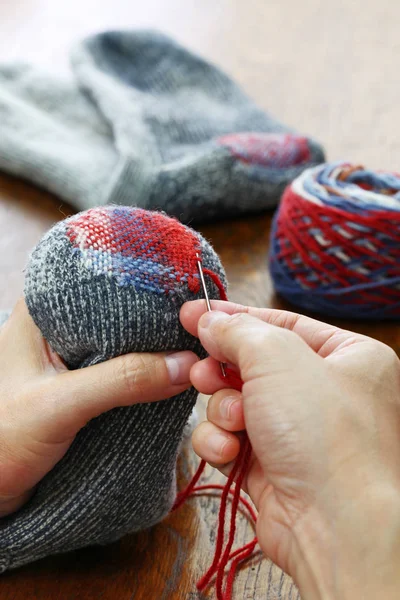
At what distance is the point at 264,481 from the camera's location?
599mm

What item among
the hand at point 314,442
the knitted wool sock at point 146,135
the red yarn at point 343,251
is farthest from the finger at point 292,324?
the knitted wool sock at point 146,135

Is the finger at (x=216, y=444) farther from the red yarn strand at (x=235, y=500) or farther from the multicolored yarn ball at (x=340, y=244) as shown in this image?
Result: the multicolored yarn ball at (x=340, y=244)

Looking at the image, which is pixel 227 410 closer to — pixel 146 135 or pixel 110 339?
pixel 110 339

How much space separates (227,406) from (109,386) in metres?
0.11

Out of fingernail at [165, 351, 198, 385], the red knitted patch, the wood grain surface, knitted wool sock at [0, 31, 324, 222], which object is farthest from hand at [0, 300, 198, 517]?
the red knitted patch

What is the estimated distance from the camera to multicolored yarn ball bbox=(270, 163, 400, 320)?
97cm

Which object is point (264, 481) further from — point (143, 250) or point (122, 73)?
point (122, 73)

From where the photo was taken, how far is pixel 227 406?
1.88 feet

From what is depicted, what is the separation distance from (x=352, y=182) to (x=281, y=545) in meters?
0.70

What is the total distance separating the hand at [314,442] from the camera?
49 cm

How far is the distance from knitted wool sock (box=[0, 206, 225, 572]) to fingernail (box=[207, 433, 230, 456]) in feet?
0.24

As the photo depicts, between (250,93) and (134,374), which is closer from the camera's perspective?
(134,374)

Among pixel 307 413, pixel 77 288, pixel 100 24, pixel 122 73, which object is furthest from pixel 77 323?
pixel 100 24

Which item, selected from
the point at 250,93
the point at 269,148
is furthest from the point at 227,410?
the point at 250,93
